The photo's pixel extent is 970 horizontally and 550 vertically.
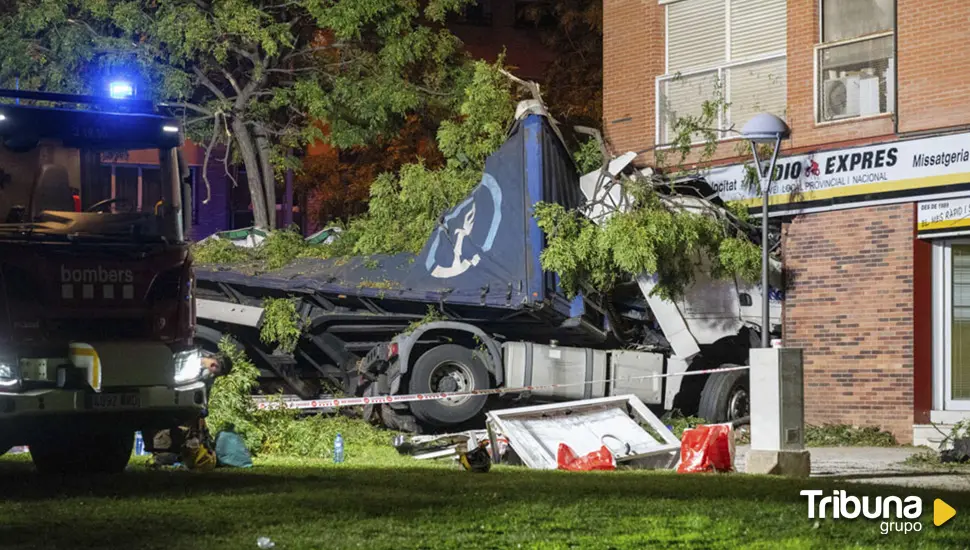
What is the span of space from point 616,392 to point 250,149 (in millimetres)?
12365

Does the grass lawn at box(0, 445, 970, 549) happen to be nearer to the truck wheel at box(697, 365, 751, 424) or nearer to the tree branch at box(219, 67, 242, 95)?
the truck wheel at box(697, 365, 751, 424)

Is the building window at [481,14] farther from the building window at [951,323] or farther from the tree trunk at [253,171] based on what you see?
the building window at [951,323]

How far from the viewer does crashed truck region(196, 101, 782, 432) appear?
19219 millimetres

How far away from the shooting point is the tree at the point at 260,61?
27.3m

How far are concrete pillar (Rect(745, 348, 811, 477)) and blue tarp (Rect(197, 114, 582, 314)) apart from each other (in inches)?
192

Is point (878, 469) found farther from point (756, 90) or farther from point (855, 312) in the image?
point (756, 90)

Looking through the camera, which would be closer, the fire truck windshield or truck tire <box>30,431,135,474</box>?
the fire truck windshield

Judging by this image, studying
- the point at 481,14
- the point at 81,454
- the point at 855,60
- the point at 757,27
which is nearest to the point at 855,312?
the point at 855,60

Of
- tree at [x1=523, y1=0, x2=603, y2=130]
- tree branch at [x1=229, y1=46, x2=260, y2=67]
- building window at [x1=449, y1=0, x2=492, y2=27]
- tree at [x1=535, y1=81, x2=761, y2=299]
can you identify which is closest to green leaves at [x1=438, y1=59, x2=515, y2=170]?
tree at [x1=535, y1=81, x2=761, y2=299]

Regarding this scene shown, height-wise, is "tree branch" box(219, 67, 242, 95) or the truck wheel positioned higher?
"tree branch" box(219, 67, 242, 95)

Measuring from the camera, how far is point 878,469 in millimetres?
16078

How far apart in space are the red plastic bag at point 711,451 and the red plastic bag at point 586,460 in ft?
2.41

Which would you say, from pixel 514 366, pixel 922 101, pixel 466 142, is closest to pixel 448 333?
pixel 514 366

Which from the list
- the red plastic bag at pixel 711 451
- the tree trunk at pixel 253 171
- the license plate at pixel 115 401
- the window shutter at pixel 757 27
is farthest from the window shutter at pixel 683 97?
the license plate at pixel 115 401
